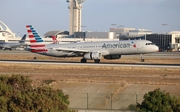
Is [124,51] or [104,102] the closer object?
[104,102]

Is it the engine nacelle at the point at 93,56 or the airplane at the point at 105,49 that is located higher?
the airplane at the point at 105,49

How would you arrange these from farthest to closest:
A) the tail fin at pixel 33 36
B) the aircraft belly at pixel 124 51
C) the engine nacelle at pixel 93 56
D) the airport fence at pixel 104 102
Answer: the tail fin at pixel 33 36 → the aircraft belly at pixel 124 51 → the engine nacelle at pixel 93 56 → the airport fence at pixel 104 102

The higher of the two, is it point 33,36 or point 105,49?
point 33,36

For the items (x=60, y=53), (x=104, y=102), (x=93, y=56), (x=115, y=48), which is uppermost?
(x=115, y=48)

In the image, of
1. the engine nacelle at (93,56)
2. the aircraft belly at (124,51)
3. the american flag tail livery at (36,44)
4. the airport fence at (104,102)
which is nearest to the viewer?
the airport fence at (104,102)

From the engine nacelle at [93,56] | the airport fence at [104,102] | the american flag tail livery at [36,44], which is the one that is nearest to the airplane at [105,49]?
the engine nacelle at [93,56]

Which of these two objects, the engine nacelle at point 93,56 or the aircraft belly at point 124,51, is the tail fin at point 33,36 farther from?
the aircraft belly at point 124,51

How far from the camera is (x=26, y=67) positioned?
5844 centimetres

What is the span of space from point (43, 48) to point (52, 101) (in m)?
48.7

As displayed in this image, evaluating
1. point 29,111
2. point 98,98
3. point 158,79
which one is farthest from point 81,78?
point 29,111

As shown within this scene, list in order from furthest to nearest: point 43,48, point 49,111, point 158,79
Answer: point 43,48 → point 158,79 → point 49,111

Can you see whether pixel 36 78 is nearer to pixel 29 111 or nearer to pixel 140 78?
pixel 140 78

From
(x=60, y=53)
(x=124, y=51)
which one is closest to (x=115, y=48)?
(x=124, y=51)

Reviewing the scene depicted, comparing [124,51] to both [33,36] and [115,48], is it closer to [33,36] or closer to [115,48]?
[115,48]
